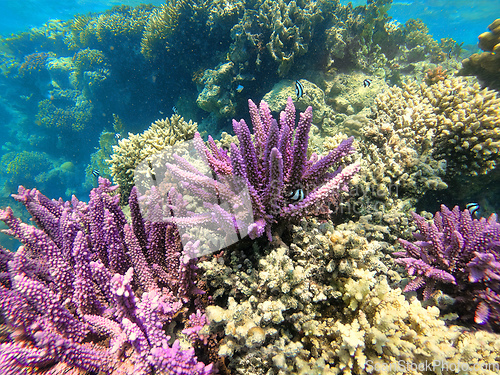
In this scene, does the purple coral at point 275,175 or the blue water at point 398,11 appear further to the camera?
the blue water at point 398,11

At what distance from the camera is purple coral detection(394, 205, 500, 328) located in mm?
1928

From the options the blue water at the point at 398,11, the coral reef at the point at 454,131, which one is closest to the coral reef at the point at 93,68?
the coral reef at the point at 454,131

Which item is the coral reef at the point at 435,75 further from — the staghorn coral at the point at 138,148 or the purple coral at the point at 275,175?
the staghorn coral at the point at 138,148

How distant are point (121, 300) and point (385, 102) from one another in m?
4.87

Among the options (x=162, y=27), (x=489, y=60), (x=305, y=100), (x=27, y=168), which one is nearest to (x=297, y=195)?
(x=305, y=100)

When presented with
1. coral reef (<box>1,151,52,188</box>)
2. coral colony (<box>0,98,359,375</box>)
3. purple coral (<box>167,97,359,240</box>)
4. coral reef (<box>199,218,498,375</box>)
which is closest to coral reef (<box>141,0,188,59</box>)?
coral colony (<box>0,98,359,375</box>)

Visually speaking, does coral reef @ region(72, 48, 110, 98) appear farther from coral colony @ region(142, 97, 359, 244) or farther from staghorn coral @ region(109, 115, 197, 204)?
coral colony @ region(142, 97, 359, 244)

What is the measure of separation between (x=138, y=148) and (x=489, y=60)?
7745 millimetres

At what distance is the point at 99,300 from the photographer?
1670mm

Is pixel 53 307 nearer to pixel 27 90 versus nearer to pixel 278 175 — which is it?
pixel 278 175

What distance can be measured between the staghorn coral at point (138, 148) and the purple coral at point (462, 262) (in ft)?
12.6

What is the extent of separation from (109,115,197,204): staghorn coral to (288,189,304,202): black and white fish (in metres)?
2.71

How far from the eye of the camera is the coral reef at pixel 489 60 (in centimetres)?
480

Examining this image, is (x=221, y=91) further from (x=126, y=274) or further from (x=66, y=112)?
(x=66, y=112)
